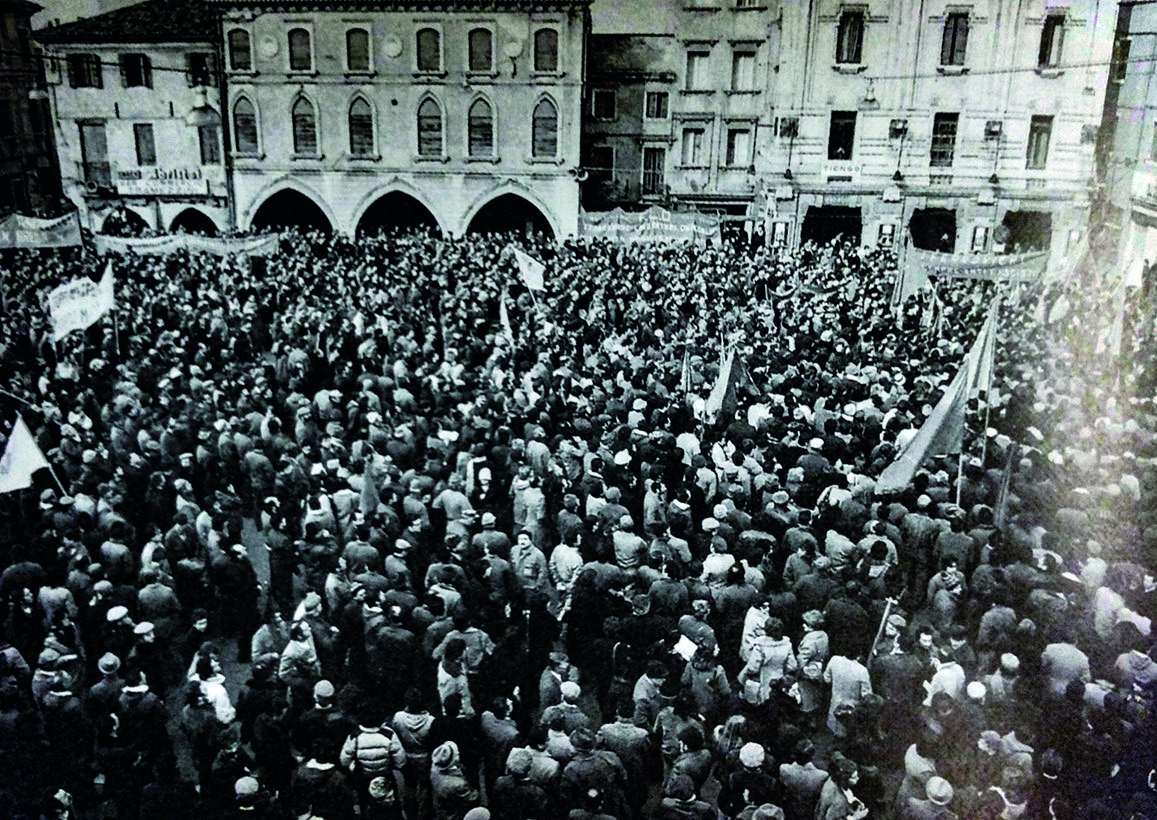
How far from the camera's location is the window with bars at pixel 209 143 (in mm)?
11078

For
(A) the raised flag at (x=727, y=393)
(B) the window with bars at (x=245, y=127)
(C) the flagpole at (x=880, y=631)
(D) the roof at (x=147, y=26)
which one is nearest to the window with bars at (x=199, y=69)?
(D) the roof at (x=147, y=26)

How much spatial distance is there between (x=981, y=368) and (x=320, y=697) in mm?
6553

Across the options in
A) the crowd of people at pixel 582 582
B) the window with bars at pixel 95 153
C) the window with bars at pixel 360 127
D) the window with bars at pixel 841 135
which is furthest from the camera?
the window with bars at pixel 360 127

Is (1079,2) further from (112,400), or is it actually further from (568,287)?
(112,400)

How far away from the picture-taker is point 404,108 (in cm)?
1237

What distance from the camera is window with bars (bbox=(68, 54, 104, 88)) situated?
888 cm

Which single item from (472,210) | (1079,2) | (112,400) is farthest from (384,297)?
(1079,2)

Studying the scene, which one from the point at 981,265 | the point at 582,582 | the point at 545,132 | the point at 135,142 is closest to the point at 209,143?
the point at 135,142

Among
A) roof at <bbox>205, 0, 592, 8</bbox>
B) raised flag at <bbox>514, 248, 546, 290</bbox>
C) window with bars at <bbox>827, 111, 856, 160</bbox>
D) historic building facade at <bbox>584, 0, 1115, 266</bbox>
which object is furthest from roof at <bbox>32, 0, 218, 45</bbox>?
window with bars at <bbox>827, 111, 856, 160</bbox>

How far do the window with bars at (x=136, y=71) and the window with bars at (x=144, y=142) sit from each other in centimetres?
45

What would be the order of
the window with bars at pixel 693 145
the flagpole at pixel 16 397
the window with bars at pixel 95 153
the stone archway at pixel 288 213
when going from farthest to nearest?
the stone archway at pixel 288 213 < the window with bars at pixel 693 145 < the window with bars at pixel 95 153 < the flagpole at pixel 16 397

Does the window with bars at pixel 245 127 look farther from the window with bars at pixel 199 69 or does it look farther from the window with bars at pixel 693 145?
the window with bars at pixel 693 145

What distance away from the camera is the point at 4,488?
7453 millimetres

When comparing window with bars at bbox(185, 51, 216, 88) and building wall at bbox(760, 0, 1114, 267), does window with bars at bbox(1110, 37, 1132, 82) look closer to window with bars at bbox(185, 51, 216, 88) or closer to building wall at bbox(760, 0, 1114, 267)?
building wall at bbox(760, 0, 1114, 267)
